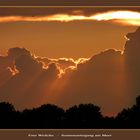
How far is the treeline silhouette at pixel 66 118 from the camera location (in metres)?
4.05

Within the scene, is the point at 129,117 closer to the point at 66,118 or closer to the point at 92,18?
the point at 66,118

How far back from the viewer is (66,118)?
4.08 meters

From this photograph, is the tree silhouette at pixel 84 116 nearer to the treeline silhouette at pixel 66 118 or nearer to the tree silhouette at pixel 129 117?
the treeline silhouette at pixel 66 118

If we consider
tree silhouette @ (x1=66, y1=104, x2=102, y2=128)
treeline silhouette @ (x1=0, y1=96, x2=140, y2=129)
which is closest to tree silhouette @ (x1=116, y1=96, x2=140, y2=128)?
treeline silhouette @ (x1=0, y1=96, x2=140, y2=129)

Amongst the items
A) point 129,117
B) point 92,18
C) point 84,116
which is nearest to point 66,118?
point 84,116

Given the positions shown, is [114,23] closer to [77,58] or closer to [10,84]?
[77,58]

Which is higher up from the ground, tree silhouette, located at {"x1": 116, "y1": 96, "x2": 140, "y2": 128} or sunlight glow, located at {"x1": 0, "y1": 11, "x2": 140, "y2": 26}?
sunlight glow, located at {"x1": 0, "y1": 11, "x2": 140, "y2": 26}

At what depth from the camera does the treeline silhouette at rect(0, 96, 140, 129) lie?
4055mm

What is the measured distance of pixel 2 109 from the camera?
4082mm

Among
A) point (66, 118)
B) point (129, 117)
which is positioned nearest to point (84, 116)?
point (66, 118)

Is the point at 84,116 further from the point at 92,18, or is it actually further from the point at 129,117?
the point at 92,18

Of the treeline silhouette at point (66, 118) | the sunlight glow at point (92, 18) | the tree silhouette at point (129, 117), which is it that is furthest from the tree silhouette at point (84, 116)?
the sunlight glow at point (92, 18)

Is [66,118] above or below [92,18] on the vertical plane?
below

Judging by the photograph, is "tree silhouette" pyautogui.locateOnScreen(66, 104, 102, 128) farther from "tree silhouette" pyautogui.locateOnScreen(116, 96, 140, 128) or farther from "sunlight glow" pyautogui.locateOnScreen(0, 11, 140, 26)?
"sunlight glow" pyautogui.locateOnScreen(0, 11, 140, 26)
